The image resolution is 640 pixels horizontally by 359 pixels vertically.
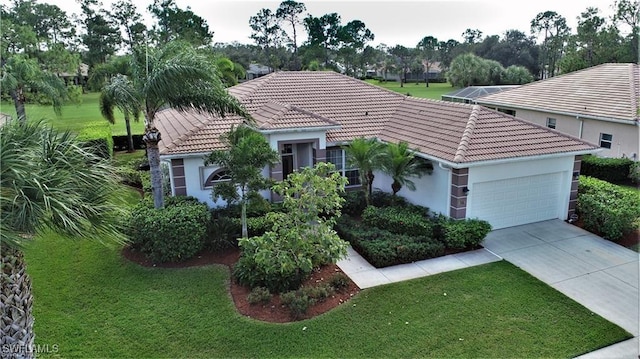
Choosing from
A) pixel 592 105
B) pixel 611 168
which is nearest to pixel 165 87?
pixel 611 168

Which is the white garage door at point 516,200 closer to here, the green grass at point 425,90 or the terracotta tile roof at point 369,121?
the terracotta tile roof at point 369,121

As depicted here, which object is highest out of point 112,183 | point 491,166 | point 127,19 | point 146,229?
point 127,19

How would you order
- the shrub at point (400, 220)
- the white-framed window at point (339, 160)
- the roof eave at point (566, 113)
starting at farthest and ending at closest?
1. the roof eave at point (566, 113)
2. the white-framed window at point (339, 160)
3. the shrub at point (400, 220)

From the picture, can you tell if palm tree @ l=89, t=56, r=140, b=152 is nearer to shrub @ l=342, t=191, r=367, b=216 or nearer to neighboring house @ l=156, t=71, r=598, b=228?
neighboring house @ l=156, t=71, r=598, b=228

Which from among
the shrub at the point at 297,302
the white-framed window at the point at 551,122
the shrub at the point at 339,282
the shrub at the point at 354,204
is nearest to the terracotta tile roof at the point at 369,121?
the shrub at the point at 354,204

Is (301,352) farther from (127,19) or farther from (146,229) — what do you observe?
(127,19)

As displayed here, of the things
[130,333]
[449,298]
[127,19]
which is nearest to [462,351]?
[449,298]
